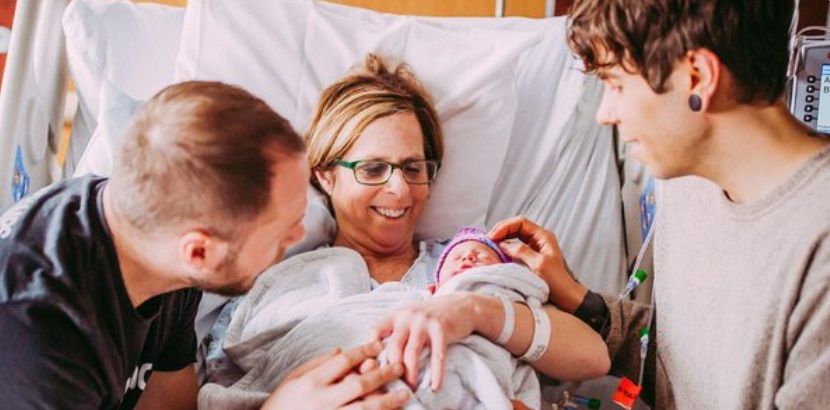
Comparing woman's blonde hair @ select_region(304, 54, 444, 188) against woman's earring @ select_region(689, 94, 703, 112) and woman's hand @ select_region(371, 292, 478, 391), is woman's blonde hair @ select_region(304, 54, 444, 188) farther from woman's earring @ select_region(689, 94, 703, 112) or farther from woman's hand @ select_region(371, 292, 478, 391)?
woman's earring @ select_region(689, 94, 703, 112)

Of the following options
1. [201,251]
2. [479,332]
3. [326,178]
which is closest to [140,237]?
[201,251]

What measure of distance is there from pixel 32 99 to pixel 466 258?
997 millimetres

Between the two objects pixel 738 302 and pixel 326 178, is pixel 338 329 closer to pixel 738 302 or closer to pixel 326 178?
pixel 326 178

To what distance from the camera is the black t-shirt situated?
903 millimetres

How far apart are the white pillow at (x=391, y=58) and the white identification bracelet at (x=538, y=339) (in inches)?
24.0

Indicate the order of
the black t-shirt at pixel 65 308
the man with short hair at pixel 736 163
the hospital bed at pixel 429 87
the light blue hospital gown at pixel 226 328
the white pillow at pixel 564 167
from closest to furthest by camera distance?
the black t-shirt at pixel 65 308, the man with short hair at pixel 736 163, the light blue hospital gown at pixel 226 328, the hospital bed at pixel 429 87, the white pillow at pixel 564 167

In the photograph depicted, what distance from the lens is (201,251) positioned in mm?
1011

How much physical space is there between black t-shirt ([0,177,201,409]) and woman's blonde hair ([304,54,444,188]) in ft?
2.23

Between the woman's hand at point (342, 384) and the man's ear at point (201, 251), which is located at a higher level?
the man's ear at point (201, 251)

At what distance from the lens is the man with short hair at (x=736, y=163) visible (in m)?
1.02

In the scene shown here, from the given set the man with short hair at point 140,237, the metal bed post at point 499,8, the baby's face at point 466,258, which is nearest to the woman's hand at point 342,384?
the man with short hair at point 140,237

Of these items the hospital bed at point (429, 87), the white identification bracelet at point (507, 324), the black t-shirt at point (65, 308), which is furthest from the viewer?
the hospital bed at point (429, 87)

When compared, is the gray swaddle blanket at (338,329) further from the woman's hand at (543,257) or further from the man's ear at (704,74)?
the man's ear at (704,74)

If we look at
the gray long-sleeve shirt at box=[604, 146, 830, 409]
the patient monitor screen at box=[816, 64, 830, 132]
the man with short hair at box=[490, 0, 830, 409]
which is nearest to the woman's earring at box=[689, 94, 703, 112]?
the man with short hair at box=[490, 0, 830, 409]
